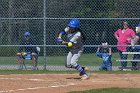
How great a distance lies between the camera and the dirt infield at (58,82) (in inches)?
422

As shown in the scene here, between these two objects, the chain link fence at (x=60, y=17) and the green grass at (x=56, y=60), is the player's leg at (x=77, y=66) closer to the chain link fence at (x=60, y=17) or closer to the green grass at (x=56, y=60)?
the chain link fence at (x=60, y=17)

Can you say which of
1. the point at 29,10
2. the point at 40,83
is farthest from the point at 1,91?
the point at 29,10

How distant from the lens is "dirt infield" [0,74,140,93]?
422 inches

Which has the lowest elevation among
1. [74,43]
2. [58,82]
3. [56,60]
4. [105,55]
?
[58,82]

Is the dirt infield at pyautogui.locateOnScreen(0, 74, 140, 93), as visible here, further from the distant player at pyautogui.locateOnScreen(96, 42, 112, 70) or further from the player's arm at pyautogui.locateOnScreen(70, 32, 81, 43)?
the distant player at pyautogui.locateOnScreen(96, 42, 112, 70)

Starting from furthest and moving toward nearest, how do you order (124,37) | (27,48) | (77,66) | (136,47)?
1. (27,48)
2. (124,37)
3. (136,47)
4. (77,66)

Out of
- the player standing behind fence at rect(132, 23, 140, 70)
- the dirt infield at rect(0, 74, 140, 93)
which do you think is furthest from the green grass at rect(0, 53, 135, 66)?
the dirt infield at rect(0, 74, 140, 93)

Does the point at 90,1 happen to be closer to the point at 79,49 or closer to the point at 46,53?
the point at 46,53

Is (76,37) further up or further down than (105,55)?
further up

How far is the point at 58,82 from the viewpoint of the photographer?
12.2m

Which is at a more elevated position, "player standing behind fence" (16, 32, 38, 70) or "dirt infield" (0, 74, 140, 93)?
"player standing behind fence" (16, 32, 38, 70)

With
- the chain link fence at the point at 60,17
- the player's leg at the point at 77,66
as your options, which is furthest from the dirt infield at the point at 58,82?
the chain link fence at the point at 60,17

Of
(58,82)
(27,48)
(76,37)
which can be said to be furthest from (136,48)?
(58,82)

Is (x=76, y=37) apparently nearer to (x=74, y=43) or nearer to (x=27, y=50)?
→ (x=74, y=43)
